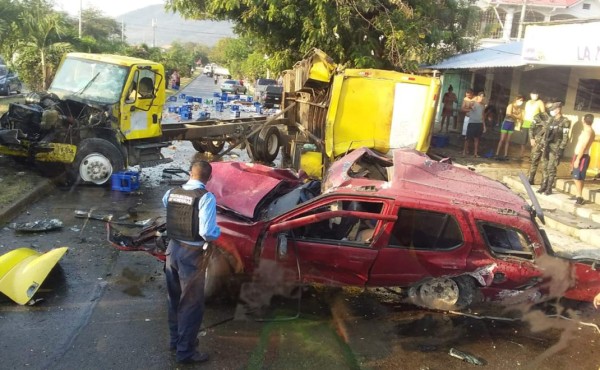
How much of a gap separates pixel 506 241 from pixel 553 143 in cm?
549

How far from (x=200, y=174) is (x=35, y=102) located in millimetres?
6686

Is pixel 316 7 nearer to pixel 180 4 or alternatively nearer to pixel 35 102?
pixel 180 4

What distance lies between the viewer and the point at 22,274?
4.98 m

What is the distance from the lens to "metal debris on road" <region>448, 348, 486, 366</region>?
4579 mm

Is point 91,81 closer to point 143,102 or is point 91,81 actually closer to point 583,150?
point 143,102

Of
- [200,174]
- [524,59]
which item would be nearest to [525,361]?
[200,174]

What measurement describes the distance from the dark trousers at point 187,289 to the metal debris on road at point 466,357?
229cm

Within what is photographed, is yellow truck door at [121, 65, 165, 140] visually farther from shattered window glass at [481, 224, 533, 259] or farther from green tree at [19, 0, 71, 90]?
green tree at [19, 0, 71, 90]

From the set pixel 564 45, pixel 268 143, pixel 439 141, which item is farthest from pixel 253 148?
pixel 564 45

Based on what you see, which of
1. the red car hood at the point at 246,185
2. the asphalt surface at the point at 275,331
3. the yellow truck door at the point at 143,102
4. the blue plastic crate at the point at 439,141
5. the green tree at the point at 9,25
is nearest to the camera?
the asphalt surface at the point at 275,331

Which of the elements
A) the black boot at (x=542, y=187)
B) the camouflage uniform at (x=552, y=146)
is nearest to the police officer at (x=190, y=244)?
the camouflage uniform at (x=552, y=146)

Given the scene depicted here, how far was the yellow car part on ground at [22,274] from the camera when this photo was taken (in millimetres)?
4922

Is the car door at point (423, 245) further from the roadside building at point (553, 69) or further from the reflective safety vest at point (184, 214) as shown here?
the roadside building at point (553, 69)

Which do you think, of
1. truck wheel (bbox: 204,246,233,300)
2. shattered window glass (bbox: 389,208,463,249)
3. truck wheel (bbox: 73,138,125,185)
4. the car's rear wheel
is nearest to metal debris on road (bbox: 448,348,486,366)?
the car's rear wheel
